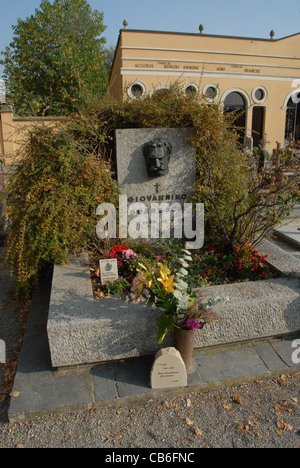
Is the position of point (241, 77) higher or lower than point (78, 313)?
higher

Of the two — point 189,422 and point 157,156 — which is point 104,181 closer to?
point 157,156

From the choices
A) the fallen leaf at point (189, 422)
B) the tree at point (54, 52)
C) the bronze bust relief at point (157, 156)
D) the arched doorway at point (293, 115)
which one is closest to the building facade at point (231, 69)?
the arched doorway at point (293, 115)

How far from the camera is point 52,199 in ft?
12.0

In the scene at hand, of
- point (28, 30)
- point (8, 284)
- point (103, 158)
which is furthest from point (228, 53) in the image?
point (8, 284)

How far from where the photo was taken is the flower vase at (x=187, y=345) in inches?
104

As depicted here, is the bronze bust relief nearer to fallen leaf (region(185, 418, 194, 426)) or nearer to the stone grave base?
the stone grave base

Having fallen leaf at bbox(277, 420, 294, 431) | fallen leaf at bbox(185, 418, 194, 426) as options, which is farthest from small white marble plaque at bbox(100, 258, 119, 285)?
Result: fallen leaf at bbox(277, 420, 294, 431)

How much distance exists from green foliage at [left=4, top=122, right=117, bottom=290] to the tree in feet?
38.0

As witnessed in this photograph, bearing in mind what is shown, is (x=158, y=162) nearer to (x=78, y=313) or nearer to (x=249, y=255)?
(x=249, y=255)

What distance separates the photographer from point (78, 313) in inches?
107

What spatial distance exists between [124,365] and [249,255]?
1.75m

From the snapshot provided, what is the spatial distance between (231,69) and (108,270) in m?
16.8

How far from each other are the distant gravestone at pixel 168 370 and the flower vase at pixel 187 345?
0.34 feet
